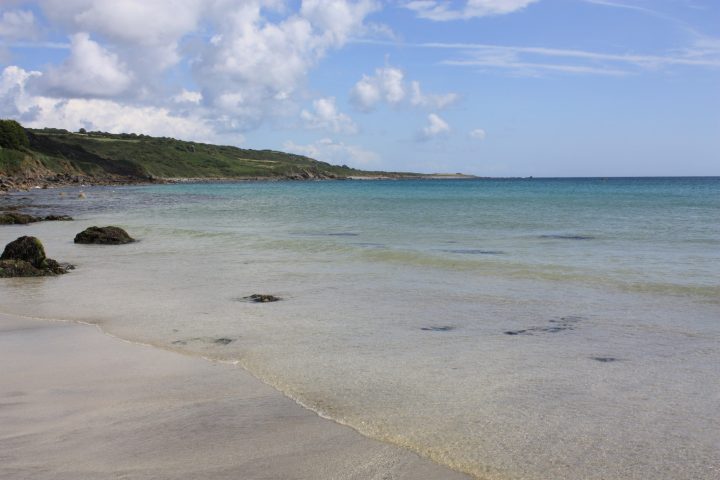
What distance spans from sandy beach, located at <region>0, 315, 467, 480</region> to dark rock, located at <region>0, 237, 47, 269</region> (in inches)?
330

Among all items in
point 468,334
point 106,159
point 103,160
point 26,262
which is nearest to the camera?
point 468,334

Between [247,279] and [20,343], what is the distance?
658cm

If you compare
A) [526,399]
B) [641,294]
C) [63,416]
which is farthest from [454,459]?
[641,294]

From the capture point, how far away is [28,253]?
1537cm

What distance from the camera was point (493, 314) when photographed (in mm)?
10555

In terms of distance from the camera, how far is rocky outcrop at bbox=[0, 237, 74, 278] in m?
14.9

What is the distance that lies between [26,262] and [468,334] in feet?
37.5

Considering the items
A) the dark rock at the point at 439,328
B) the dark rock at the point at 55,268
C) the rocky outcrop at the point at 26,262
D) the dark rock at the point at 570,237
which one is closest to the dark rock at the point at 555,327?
the dark rock at the point at 439,328

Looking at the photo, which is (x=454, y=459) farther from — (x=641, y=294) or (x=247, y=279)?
(x=247, y=279)

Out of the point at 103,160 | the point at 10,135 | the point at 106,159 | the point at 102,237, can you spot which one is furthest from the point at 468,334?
the point at 106,159

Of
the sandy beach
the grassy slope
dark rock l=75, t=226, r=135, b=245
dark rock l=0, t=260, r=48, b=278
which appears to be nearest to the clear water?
the sandy beach

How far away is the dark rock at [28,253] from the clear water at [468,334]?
1.14 meters

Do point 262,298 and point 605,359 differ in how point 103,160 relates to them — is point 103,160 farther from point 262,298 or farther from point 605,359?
point 605,359

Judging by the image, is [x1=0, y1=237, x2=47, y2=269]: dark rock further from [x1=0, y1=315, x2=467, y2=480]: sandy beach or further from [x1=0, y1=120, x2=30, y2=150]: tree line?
[x1=0, y1=120, x2=30, y2=150]: tree line
